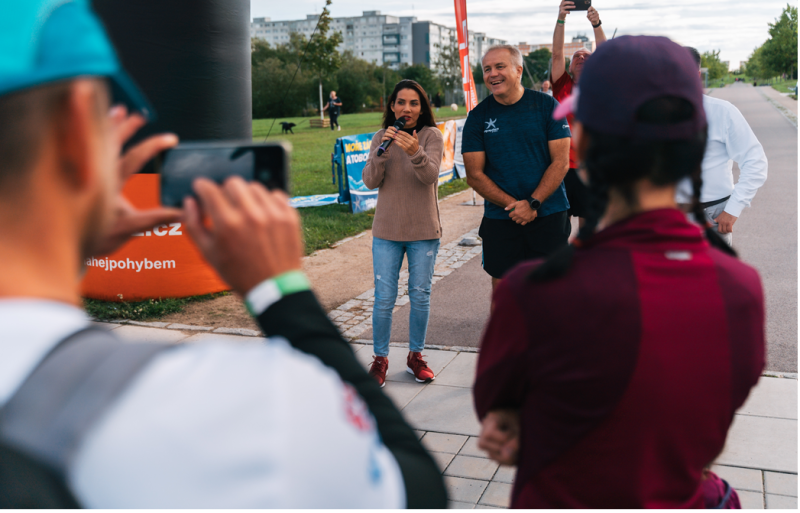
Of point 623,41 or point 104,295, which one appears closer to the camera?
point 623,41

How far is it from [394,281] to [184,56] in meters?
3.39

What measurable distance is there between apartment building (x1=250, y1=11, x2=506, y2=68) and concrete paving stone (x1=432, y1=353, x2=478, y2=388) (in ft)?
531

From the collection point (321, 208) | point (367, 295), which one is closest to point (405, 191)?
point (367, 295)

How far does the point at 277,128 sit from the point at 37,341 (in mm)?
42627

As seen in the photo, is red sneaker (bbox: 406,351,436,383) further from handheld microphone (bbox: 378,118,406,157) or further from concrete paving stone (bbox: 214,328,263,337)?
concrete paving stone (bbox: 214,328,263,337)

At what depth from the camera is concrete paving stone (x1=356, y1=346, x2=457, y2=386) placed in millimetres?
4882

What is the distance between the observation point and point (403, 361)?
5180mm

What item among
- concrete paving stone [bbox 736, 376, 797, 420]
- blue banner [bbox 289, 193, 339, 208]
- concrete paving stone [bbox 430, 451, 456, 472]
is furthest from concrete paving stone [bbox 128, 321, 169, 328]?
blue banner [bbox 289, 193, 339, 208]

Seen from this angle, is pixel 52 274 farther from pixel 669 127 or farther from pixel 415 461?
pixel 669 127

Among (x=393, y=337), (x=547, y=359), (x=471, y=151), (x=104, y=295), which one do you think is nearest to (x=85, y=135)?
(x=547, y=359)

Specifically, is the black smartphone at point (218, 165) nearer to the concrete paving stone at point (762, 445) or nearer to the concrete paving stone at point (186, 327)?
the concrete paving stone at point (762, 445)

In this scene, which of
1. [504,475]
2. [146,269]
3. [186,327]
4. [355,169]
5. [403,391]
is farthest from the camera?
[355,169]

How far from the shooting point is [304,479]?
0.69 meters

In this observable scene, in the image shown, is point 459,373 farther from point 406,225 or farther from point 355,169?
point 355,169
